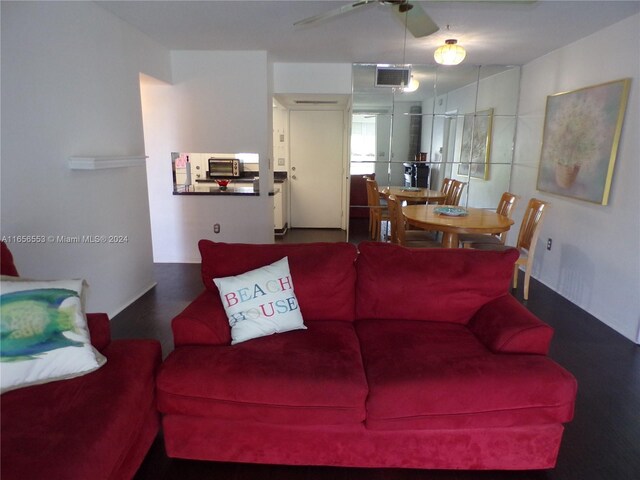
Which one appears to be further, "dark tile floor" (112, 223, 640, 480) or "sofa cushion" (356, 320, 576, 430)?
"dark tile floor" (112, 223, 640, 480)

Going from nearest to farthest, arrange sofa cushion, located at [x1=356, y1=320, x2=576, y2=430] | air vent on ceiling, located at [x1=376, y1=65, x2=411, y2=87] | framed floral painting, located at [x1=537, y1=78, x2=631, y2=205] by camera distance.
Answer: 1. sofa cushion, located at [x1=356, y1=320, x2=576, y2=430]
2. framed floral painting, located at [x1=537, y1=78, x2=631, y2=205]
3. air vent on ceiling, located at [x1=376, y1=65, x2=411, y2=87]

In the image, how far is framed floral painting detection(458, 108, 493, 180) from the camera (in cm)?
525

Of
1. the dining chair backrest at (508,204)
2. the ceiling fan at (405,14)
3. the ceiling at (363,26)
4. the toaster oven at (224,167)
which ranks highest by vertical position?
the ceiling at (363,26)

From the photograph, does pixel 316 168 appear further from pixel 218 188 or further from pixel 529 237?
pixel 529 237

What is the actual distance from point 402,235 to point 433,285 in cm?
164

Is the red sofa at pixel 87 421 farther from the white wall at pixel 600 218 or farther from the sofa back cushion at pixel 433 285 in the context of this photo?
the white wall at pixel 600 218

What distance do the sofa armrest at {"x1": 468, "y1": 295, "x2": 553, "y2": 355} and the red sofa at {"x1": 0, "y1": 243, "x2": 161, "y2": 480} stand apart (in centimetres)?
157

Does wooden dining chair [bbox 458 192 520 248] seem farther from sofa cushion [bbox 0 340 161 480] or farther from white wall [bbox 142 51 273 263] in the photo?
sofa cushion [bbox 0 340 161 480]

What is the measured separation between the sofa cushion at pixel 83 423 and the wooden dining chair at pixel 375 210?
3.79 metres

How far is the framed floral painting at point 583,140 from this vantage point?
3.22 m

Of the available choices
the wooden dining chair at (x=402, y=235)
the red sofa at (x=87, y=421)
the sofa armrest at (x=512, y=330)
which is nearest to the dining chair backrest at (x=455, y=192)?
the wooden dining chair at (x=402, y=235)

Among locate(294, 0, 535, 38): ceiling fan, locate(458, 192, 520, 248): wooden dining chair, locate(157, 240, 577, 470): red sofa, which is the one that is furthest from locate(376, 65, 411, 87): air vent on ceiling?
locate(157, 240, 577, 470): red sofa

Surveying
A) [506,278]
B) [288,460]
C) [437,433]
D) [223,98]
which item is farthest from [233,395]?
[223,98]

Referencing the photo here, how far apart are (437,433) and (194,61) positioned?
4.34m
